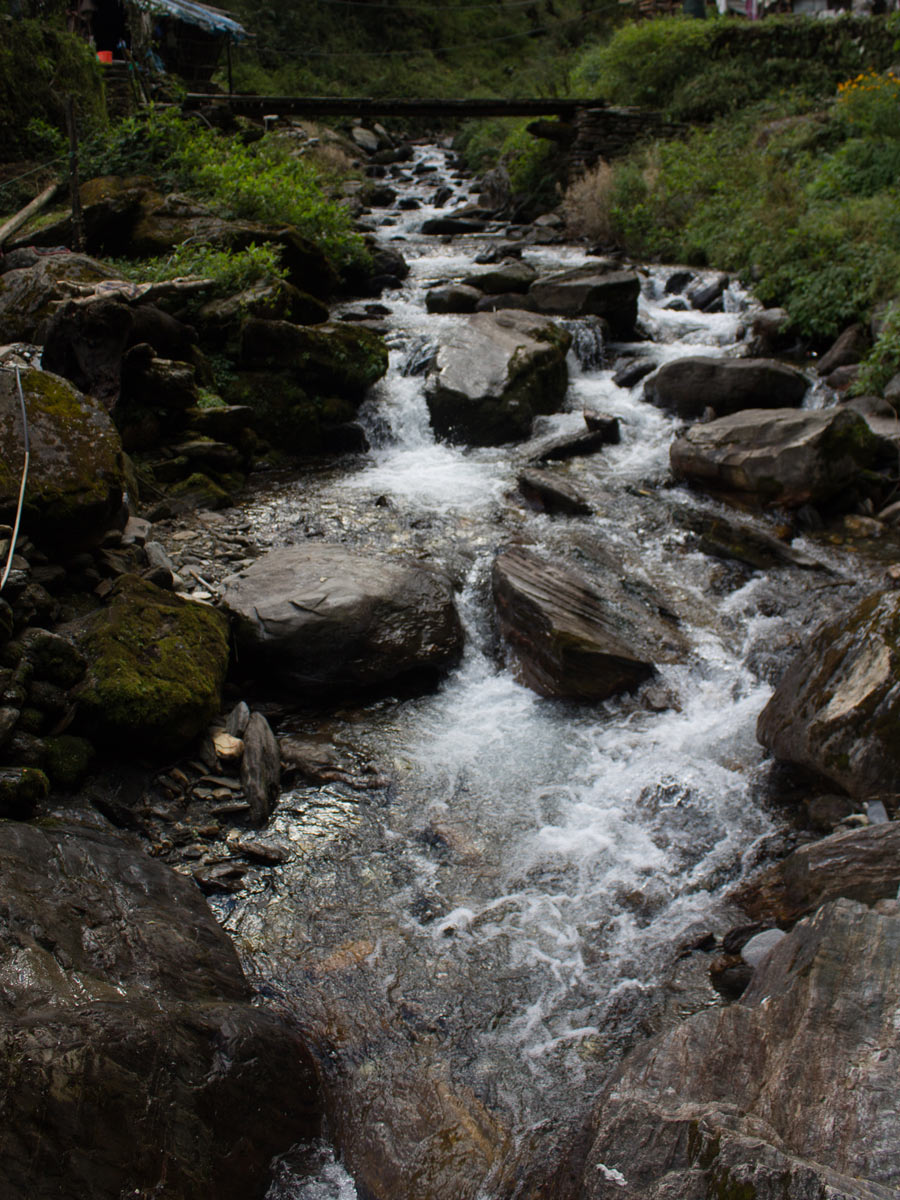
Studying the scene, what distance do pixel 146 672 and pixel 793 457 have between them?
Answer: 20.7ft

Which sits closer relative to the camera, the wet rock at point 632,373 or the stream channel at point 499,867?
the stream channel at point 499,867

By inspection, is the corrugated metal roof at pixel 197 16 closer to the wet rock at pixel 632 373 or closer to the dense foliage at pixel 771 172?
the dense foliage at pixel 771 172

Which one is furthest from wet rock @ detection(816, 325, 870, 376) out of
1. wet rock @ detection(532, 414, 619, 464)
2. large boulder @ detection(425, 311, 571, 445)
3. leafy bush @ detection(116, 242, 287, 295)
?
leafy bush @ detection(116, 242, 287, 295)

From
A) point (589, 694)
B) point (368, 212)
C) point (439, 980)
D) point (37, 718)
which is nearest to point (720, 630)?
point (589, 694)

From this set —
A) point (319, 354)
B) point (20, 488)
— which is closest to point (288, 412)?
point (319, 354)

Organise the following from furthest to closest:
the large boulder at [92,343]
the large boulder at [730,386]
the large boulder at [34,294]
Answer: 1. the large boulder at [730,386]
2. the large boulder at [34,294]
3. the large boulder at [92,343]

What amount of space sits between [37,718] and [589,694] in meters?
3.57

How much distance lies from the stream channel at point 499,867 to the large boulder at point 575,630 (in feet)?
0.53

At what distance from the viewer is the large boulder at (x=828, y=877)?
350 cm

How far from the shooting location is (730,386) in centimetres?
1018

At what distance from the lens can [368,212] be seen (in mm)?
22578

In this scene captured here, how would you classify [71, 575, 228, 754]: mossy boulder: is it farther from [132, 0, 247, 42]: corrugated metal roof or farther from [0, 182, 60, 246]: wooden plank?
[132, 0, 247, 42]: corrugated metal roof

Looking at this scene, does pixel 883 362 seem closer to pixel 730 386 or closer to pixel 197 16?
pixel 730 386

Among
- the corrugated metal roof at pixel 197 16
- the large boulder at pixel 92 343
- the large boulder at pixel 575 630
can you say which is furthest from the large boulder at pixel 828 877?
the corrugated metal roof at pixel 197 16
